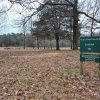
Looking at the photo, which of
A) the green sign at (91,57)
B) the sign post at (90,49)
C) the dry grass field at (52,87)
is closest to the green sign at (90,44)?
the sign post at (90,49)

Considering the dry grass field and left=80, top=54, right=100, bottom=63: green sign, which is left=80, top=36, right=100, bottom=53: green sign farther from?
the dry grass field

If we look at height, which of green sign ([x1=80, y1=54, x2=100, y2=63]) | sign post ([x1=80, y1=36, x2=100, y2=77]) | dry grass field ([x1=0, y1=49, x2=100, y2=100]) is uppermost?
sign post ([x1=80, y1=36, x2=100, y2=77])

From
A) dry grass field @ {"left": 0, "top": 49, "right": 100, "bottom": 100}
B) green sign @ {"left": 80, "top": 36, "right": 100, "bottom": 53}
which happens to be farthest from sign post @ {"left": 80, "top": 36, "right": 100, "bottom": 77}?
dry grass field @ {"left": 0, "top": 49, "right": 100, "bottom": 100}

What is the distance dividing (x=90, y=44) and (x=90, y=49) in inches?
7.7

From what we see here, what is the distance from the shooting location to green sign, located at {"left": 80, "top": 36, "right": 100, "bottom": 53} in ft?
39.7

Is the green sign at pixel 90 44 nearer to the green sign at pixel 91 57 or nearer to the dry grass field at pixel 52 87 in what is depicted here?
the green sign at pixel 91 57

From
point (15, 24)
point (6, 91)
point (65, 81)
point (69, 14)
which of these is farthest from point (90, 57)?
point (69, 14)

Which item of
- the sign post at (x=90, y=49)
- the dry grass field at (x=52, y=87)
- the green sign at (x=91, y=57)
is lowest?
the dry grass field at (x=52, y=87)

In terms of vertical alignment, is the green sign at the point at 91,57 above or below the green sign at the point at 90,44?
below

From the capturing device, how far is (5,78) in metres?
11.7

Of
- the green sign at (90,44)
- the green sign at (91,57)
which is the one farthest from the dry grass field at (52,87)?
the green sign at (90,44)

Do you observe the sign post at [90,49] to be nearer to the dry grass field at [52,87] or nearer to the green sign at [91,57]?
the green sign at [91,57]

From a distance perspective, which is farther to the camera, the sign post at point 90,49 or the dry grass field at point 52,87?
the sign post at point 90,49

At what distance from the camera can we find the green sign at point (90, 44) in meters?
12.1
